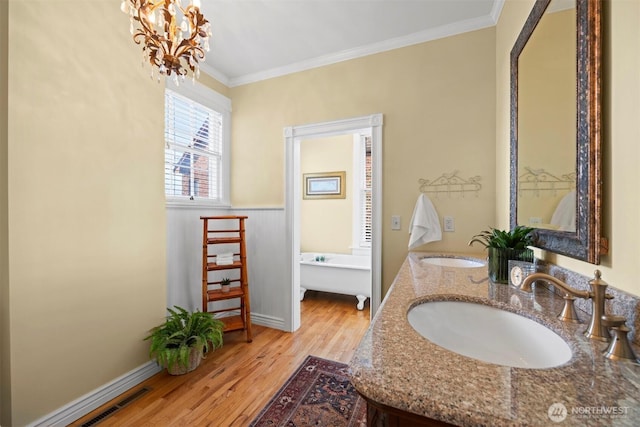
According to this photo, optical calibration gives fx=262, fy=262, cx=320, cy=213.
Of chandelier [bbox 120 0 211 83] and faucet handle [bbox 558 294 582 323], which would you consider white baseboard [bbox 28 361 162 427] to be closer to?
chandelier [bbox 120 0 211 83]

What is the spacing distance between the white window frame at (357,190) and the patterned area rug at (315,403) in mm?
2146

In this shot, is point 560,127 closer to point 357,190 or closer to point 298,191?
point 298,191

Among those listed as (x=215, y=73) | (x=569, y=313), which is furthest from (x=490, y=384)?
(x=215, y=73)

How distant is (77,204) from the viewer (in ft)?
5.07

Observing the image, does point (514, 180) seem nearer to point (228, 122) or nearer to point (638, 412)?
point (638, 412)

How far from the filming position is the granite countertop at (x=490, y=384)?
Result: 40cm

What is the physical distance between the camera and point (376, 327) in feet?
2.33

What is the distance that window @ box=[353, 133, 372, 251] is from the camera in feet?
13.2

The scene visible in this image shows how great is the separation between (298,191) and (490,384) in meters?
2.45

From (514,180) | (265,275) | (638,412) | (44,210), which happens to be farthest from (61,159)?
(514,180)

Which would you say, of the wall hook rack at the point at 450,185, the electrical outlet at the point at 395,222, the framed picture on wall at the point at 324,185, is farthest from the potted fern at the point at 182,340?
the framed picture on wall at the point at 324,185

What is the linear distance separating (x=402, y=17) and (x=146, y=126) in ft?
6.97

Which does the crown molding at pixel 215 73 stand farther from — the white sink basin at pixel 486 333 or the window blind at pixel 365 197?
the white sink basin at pixel 486 333

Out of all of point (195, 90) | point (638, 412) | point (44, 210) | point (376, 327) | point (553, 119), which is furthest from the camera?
point (195, 90)
